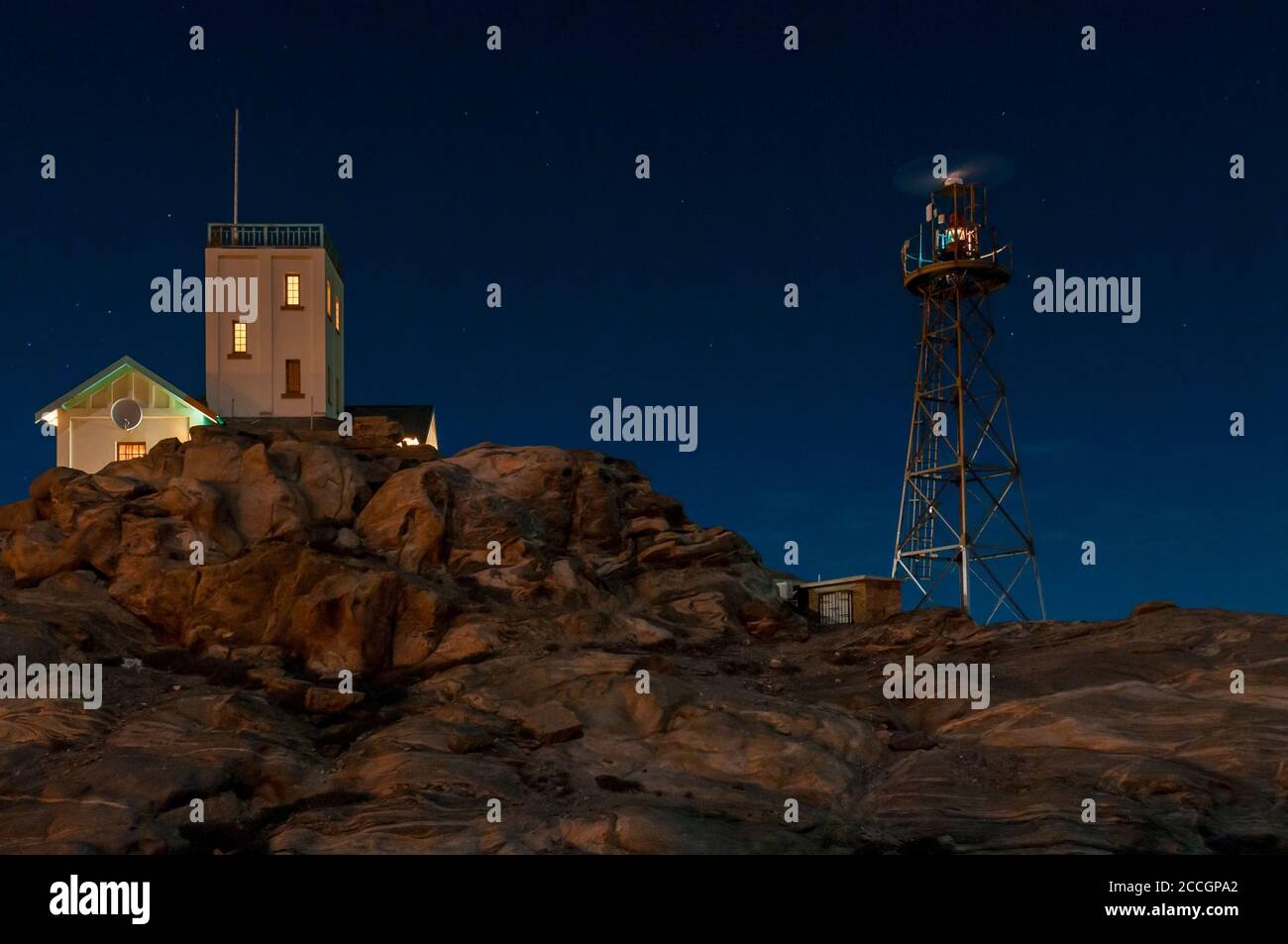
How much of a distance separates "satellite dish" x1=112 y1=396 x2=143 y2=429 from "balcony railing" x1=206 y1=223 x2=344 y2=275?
11335mm

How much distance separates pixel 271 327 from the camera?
198ft

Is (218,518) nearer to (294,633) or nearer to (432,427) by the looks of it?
(294,633)

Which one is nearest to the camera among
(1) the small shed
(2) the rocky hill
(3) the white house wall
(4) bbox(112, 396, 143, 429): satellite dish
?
(2) the rocky hill

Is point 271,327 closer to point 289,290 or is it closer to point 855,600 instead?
point 289,290

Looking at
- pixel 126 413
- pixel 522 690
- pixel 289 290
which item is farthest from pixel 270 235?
pixel 522 690

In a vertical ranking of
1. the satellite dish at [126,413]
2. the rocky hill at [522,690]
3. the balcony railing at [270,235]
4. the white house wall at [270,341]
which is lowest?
the rocky hill at [522,690]

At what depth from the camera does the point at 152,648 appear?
129 ft

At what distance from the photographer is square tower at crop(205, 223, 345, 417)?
59.9 metres

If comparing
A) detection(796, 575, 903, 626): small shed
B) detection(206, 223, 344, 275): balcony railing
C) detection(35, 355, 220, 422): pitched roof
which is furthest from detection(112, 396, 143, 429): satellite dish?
detection(796, 575, 903, 626): small shed

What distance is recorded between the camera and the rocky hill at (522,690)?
27625 millimetres

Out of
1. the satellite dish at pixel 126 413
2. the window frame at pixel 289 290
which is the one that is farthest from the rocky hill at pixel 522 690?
the window frame at pixel 289 290

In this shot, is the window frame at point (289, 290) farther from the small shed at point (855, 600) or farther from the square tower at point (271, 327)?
the small shed at point (855, 600)

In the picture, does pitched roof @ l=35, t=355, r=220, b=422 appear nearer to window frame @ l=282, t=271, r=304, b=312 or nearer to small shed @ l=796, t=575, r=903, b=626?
window frame @ l=282, t=271, r=304, b=312

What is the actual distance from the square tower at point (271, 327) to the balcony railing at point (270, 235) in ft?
0.17
